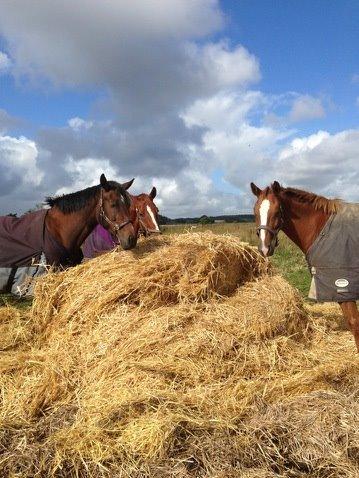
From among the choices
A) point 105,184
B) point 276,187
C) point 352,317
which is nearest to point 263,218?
point 276,187

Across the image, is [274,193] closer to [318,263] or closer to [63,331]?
[318,263]

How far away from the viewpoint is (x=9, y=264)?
5176 mm

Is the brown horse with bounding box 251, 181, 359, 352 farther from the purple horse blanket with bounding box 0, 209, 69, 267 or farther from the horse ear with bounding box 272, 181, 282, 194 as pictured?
the purple horse blanket with bounding box 0, 209, 69, 267

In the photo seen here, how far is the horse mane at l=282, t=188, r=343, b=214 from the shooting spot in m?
4.92

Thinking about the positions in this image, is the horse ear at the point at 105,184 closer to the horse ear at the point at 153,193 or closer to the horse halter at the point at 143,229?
the horse halter at the point at 143,229

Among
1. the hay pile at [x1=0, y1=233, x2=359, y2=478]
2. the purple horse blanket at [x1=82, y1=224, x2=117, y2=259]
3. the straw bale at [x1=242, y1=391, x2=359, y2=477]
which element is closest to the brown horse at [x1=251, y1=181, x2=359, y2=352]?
the hay pile at [x1=0, y1=233, x2=359, y2=478]

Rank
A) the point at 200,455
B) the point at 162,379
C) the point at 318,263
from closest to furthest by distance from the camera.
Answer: the point at 200,455 → the point at 162,379 → the point at 318,263

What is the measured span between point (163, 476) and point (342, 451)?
1195 mm

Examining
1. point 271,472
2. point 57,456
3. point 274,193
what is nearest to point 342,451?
point 271,472

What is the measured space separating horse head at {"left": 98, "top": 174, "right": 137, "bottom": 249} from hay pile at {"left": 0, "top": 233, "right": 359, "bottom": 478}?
0.70ft

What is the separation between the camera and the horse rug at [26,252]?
511cm

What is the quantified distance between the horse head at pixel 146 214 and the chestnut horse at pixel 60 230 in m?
1.58

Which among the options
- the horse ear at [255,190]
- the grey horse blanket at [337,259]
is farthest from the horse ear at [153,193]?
the grey horse blanket at [337,259]

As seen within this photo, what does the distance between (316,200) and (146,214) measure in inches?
119
